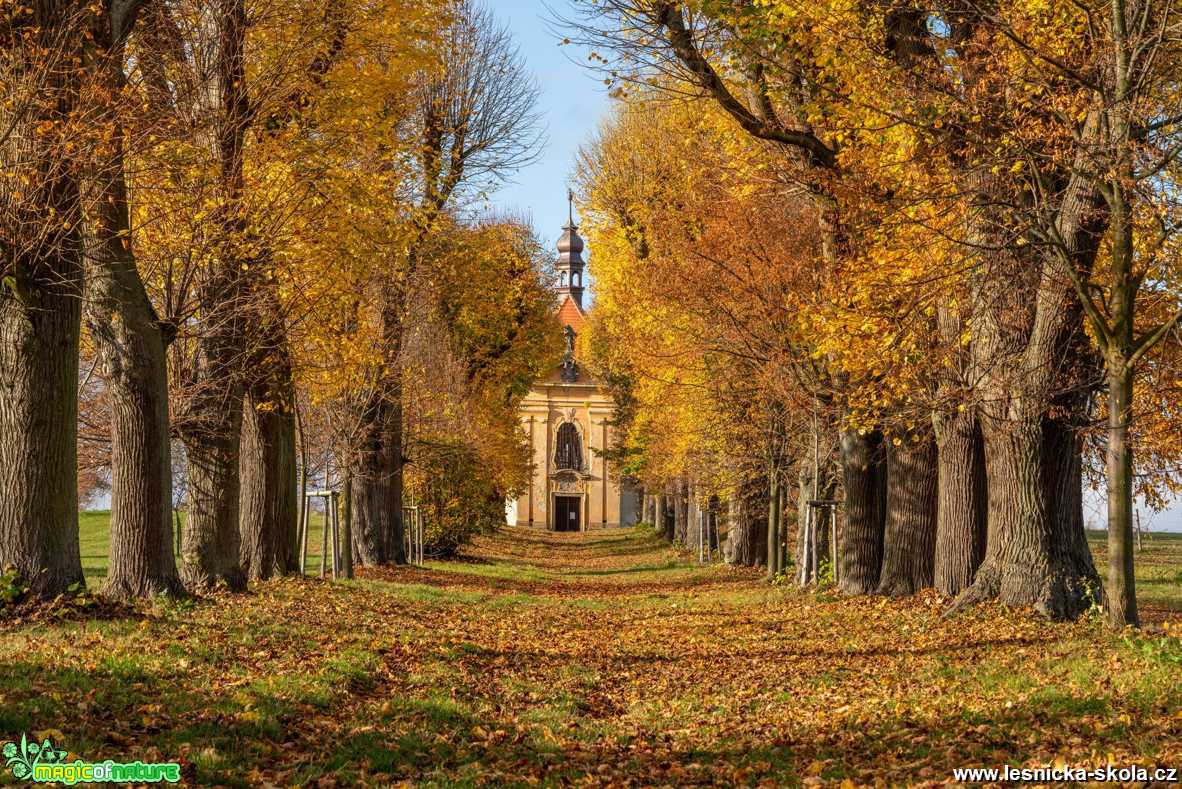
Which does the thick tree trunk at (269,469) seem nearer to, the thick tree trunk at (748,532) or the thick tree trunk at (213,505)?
the thick tree trunk at (213,505)

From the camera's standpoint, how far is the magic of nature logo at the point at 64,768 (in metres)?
5.40

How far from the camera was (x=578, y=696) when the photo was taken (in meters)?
9.34

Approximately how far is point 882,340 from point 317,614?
6.73 meters

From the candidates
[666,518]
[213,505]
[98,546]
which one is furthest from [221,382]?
[666,518]

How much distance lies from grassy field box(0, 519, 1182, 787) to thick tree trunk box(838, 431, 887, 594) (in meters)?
2.43

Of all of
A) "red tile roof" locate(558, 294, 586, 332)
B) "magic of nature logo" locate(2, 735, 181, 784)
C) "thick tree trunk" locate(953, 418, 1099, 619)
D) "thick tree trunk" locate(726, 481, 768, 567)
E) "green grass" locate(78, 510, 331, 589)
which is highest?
"red tile roof" locate(558, 294, 586, 332)

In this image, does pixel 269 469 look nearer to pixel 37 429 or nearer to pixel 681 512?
pixel 37 429

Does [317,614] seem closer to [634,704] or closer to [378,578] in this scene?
[634,704]

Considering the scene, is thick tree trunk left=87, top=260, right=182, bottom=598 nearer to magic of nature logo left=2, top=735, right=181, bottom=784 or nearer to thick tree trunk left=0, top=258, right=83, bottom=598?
thick tree trunk left=0, top=258, right=83, bottom=598

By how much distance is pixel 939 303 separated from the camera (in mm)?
12578

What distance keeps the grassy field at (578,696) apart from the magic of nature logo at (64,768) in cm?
12

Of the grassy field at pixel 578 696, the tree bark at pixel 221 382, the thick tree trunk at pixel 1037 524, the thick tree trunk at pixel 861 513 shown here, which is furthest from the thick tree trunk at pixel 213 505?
the thick tree trunk at pixel 1037 524

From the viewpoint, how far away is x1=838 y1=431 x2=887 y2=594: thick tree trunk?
1655 cm

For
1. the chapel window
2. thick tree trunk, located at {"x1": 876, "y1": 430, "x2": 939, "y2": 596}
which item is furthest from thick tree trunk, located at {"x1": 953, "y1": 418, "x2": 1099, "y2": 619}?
the chapel window
